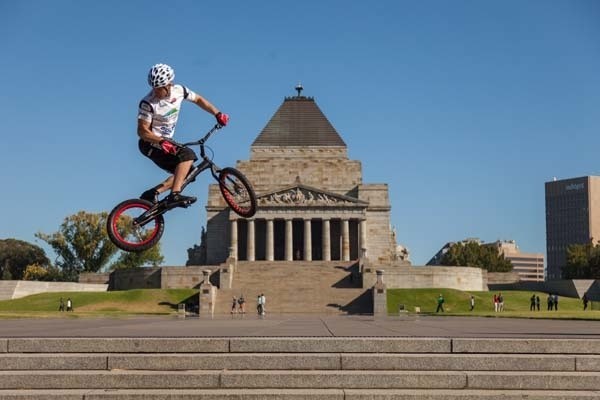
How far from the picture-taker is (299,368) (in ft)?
50.9

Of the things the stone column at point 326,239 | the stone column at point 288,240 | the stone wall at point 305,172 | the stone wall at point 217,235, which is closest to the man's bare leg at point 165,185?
the stone column at point 288,240

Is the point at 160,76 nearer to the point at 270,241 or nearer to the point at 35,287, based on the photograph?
the point at 35,287

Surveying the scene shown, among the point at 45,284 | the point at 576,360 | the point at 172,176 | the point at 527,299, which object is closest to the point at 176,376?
the point at 172,176

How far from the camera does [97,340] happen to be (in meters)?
16.3

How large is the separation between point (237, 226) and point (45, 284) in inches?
1242

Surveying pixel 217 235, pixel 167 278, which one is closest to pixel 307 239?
pixel 217 235

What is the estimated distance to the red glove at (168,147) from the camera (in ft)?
54.3

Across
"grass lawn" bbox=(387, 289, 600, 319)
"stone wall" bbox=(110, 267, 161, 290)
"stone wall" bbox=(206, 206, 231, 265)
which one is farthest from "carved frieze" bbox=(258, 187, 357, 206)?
"grass lawn" bbox=(387, 289, 600, 319)

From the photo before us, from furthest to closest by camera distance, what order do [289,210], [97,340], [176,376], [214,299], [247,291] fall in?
1. [289,210]
2. [247,291]
3. [214,299]
4. [97,340]
5. [176,376]

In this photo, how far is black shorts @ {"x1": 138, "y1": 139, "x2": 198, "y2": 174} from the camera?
1684 centimetres

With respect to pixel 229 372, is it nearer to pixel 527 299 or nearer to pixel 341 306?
pixel 341 306

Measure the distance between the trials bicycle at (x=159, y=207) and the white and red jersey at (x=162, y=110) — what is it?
73 cm

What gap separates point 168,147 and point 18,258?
152 meters

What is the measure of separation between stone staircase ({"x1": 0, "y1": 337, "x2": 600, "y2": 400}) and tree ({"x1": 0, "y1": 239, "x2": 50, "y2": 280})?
143m
